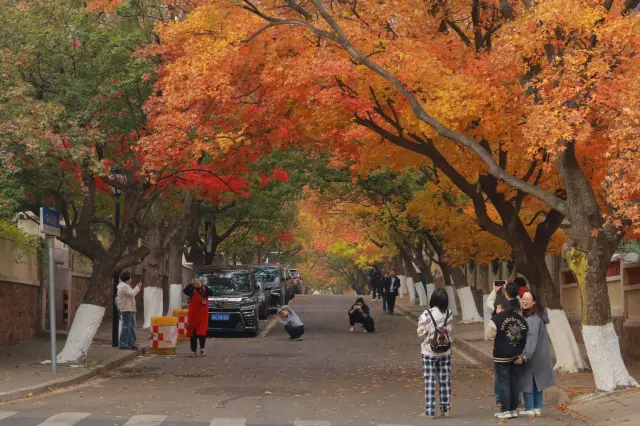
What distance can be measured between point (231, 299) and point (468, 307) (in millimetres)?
9960

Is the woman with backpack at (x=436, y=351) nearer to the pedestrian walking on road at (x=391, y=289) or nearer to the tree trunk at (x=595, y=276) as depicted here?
the tree trunk at (x=595, y=276)

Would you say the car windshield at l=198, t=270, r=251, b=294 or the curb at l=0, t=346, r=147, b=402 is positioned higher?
the car windshield at l=198, t=270, r=251, b=294

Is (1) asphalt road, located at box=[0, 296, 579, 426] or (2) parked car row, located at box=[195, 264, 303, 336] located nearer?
(1) asphalt road, located at box=[0, 296, 579, 426]

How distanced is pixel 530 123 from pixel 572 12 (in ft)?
5.63

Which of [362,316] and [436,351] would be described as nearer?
[436,351]

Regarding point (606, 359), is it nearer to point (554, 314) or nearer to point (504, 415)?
point (504, 415)

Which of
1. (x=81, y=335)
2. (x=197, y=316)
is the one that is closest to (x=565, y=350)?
(x=197, y=316)

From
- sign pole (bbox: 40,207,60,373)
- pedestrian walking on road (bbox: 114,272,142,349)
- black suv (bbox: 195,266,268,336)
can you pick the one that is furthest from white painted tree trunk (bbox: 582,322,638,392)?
black suv (bbox: 195,266,268,336)

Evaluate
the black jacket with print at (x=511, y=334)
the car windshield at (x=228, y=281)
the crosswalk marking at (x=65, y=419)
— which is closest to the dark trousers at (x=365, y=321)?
the car windshield at (x=228, y=281)

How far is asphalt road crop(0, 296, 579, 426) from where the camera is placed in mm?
13297

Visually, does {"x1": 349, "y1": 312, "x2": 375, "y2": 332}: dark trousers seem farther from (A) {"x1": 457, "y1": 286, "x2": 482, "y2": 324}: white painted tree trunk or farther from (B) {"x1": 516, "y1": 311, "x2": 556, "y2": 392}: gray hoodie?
(B) {"x1": 516, "y1": 311, "x2": 556, "y2": 392}: gray hoodie

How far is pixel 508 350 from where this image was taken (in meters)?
13.5

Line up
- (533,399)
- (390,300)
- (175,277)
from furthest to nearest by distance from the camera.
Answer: (390,300)
(175,277)
(533,399)

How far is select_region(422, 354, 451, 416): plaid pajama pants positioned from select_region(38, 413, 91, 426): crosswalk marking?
4.39m
